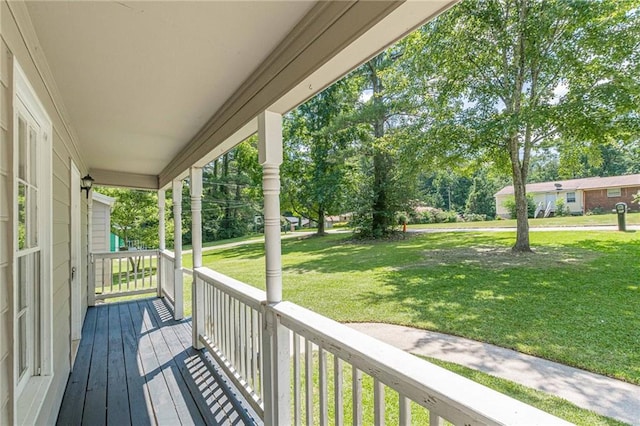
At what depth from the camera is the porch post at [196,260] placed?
3.59 meters

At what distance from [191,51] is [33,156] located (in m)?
1.13

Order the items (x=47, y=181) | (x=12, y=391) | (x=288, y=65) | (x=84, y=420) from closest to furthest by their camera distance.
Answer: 1. (x=12, y=391)
2. (x=288, y=65)
3. (x=47, y=181)
4. (x=84, y=420)

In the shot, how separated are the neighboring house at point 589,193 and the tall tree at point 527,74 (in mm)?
14920

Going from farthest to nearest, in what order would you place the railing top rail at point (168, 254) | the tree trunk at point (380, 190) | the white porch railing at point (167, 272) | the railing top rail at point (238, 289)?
the tree trunk at point (380, 190), the white porch railing at point (167, 272), the railing top rail at point (168, 254), the railing top rail at point (238, 289)

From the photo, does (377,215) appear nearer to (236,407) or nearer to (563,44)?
(563,44)

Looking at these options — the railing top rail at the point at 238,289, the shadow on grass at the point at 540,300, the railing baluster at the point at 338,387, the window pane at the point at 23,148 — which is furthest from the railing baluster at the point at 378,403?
the shadow on grass at the point at 540,300

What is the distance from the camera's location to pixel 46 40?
1654 millimetres

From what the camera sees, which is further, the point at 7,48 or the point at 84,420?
the point at 84,420

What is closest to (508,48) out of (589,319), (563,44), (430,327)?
(563,44)

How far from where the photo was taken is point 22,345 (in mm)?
1636

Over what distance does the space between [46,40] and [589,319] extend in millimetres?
5991

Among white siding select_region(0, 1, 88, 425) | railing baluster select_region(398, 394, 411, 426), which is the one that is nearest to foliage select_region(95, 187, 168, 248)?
white siding select_region(0, 1, 88, 425)

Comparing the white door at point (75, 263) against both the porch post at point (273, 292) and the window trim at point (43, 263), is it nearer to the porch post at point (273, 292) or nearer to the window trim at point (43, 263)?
the window trim at point (43, 263)

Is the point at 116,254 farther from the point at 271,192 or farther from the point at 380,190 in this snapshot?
the point at 380,190
